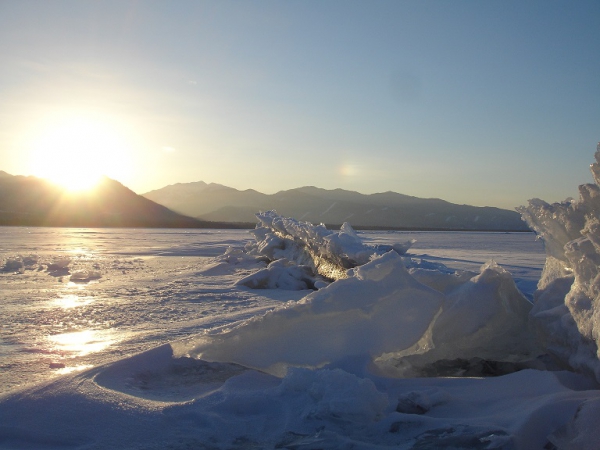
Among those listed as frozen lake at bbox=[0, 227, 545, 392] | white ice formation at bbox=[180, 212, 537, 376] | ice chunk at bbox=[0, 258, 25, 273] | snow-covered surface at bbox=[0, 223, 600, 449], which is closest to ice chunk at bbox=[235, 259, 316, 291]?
frozen lake at bbox=[0, 227, 545, 392]

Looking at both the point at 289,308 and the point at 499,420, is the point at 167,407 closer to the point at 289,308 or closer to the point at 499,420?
the point at 289,308

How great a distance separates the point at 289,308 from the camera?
327 centimetres

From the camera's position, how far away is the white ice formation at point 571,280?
2.61 metres

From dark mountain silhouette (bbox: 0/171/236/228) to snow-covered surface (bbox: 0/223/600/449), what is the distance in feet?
152

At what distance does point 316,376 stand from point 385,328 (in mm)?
763

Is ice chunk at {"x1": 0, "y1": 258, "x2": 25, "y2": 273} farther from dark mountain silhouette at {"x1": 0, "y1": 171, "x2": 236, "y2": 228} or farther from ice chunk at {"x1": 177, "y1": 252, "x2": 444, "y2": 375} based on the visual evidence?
dark mountain silhouette at {"x1": 0, "y1": 171, "x2": 236, "y2": 228}

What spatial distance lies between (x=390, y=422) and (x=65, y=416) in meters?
1.57

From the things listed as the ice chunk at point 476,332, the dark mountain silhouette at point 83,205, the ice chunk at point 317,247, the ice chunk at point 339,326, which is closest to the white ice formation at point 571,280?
the ice chunk at point 476,332

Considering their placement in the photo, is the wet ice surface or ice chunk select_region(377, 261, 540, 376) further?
the wet ice surface

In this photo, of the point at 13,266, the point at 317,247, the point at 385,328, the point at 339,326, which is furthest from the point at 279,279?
the point at 13,266

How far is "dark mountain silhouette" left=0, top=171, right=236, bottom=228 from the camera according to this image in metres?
51.1

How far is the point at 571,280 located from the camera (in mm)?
3328

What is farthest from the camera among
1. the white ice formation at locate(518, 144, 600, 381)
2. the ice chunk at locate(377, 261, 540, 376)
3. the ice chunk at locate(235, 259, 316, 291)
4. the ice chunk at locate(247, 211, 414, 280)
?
the ice chunk at locate(247, 211, 414, 280)

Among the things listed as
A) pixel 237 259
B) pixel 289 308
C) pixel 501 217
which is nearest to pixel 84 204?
pixel 237 259
